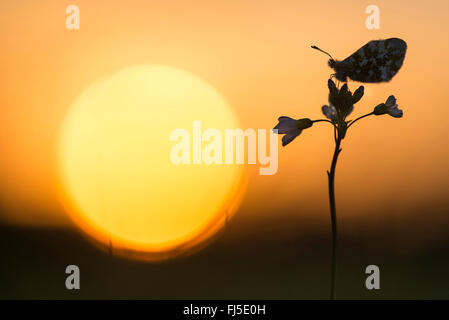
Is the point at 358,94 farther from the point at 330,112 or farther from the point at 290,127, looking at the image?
the point at 290,127

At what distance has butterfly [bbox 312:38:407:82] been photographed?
3.99 feet

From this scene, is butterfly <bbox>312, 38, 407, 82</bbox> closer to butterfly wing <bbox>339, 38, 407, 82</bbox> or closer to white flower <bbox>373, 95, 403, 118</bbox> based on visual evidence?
butterfly wing <bbox>339, 38, 407, 82</bbox>

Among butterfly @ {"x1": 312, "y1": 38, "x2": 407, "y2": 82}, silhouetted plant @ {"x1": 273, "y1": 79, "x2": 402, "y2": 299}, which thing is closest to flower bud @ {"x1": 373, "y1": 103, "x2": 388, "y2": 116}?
silhouetted plant @ {"x1": 273, "y1": 79, "x2": 402, "y2": 299}

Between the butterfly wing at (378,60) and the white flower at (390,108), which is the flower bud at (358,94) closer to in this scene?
the butterfly wing at (378,60)

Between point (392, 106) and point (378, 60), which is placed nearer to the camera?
point (378, 60)

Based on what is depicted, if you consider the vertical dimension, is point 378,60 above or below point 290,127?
above

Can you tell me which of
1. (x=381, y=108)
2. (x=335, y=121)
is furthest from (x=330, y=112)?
(x=381, y=108)

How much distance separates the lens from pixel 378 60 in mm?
1229

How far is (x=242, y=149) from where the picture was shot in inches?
91.2
